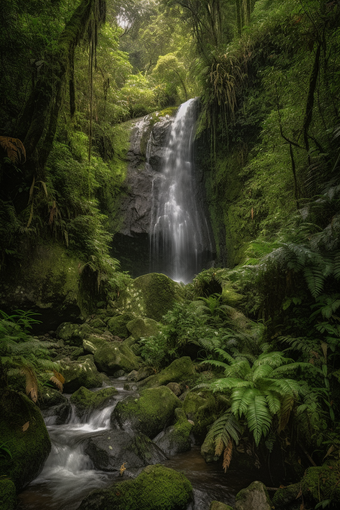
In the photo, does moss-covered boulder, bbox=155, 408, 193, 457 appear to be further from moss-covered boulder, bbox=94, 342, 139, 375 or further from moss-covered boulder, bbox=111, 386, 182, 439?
moss-covered boulder, bbox=94, 342, 139, 375

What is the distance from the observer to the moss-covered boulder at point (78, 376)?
A: 460 centimetres

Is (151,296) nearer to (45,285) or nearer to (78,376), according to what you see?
(45,285)

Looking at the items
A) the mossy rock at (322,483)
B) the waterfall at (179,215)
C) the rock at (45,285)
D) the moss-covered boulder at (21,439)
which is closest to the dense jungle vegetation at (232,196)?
the mossy rock at (322,483)

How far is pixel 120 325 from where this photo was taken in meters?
7.52

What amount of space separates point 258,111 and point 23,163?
339 inches

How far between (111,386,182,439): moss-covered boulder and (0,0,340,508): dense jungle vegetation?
A: 2.31 feet

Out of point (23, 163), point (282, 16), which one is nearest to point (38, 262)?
point (23, 163)

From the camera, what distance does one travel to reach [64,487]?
2598 mm

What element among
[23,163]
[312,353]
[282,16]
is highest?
[282,16]

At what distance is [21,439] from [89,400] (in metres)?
1.58

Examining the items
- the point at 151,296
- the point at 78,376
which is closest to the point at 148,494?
the point at 78,376

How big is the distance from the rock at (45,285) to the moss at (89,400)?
2.82 metres

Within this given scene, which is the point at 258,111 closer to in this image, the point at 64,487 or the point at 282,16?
the point at 282,16

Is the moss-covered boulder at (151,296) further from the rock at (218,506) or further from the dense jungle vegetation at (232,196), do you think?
the rock at (218,506)
